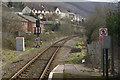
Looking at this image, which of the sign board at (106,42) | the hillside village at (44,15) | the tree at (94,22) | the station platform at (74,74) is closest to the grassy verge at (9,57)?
the station platform at (74,74)

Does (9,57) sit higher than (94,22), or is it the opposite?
(94,22)

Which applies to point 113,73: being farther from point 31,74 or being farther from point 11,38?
point 11,38

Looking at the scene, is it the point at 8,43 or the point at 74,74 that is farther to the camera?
the point at 8,43

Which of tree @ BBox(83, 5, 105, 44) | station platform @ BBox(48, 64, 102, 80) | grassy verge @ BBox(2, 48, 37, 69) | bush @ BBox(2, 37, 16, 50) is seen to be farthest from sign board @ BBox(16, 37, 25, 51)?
station platform @ BBox(48, 64, 102, 80)

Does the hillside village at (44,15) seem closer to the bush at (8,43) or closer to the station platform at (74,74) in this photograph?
the bush at (8,43)

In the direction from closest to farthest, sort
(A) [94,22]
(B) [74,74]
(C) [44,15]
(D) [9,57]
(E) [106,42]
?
(E) [106,42] < (B) [74,74] < (D) [9,57] < (A) [94,22] < (C) [44,15]

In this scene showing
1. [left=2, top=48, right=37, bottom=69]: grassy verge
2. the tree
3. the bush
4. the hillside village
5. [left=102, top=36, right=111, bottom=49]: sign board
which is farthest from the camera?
the hillside village

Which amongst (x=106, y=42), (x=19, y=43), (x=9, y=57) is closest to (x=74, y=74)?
(x=106, y=42)

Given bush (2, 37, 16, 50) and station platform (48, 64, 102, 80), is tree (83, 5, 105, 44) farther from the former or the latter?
station platform (48, 64, 102, 80)

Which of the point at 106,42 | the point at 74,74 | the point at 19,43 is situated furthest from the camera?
the point at 19,43

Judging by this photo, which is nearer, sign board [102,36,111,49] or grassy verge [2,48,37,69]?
sign board [102,36,111,49]

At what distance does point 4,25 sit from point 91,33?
10611 mm

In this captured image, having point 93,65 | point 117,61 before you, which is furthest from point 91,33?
point 117,61

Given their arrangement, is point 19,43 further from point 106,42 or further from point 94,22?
point 106,42
